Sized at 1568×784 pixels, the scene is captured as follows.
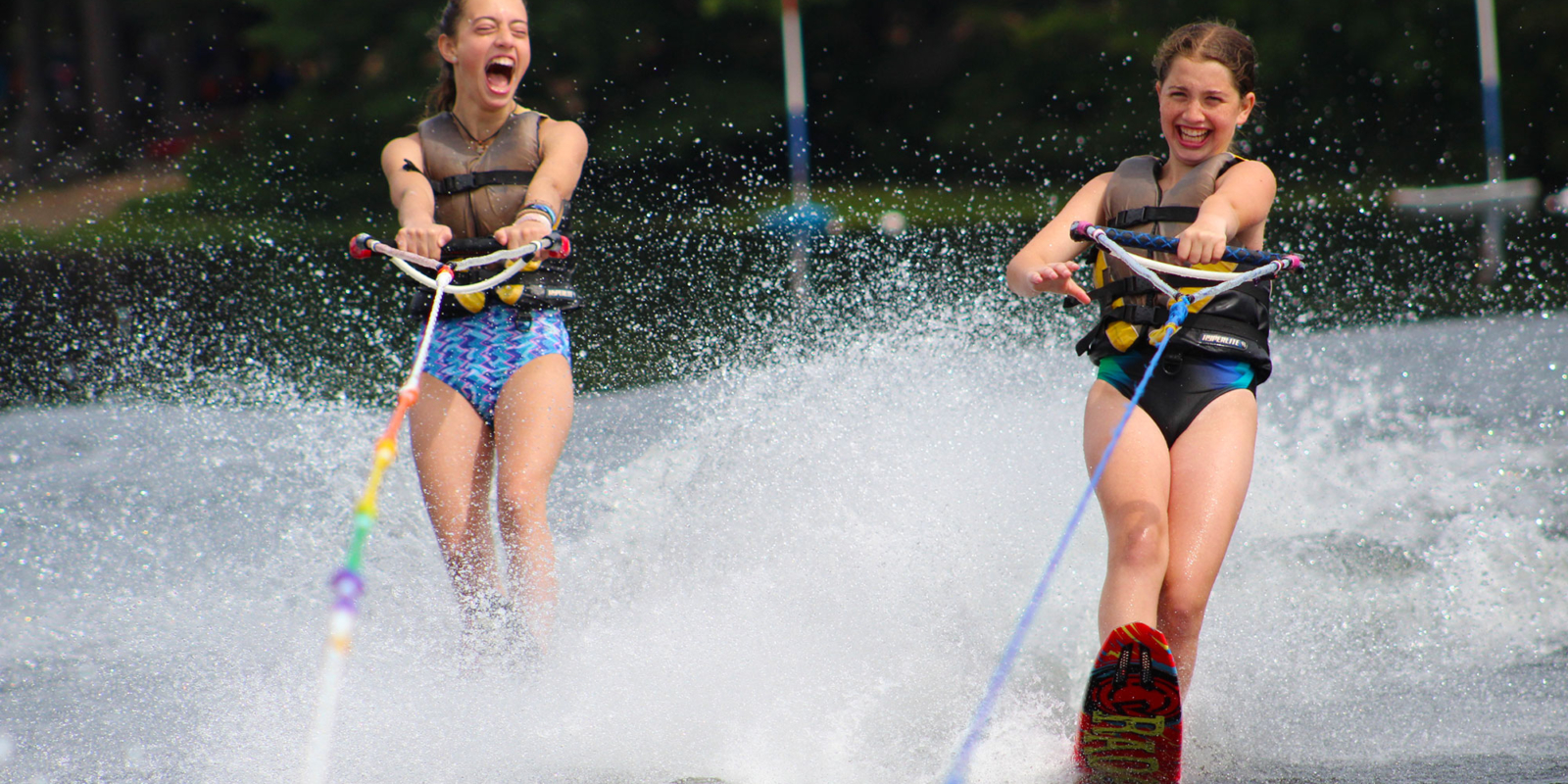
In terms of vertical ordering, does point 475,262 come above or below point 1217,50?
below

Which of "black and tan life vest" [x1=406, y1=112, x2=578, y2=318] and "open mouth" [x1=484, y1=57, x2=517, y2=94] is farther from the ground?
"open mouth" [x1=484, y1=57, x2=517, y2=94]

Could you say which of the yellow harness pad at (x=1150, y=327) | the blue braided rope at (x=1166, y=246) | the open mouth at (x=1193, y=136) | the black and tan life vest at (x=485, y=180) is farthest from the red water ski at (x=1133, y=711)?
the black and tan life vest at (x=485, y=180)

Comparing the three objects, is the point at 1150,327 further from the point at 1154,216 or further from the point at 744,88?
the point at 744,88

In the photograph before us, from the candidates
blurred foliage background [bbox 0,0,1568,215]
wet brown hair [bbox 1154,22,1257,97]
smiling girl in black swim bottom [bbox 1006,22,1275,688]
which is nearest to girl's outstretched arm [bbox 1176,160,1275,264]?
smiling girl in black swim bottom [bbox 1006,22,1275,688]

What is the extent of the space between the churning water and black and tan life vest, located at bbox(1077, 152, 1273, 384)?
→ 865 mm

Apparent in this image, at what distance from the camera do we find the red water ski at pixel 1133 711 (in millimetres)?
2631

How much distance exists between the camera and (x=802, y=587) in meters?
3.96

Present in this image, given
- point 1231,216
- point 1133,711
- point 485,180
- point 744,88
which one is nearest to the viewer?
point 1133,711

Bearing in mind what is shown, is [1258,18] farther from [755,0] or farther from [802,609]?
[802,609]

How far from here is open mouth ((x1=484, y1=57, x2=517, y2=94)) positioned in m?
3.69

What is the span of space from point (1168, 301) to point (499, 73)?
1.79 m

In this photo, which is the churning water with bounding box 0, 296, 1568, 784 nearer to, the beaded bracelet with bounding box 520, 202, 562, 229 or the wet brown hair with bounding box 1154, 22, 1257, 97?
the beaded bracelet with bounding box 520, 202, 562, 229

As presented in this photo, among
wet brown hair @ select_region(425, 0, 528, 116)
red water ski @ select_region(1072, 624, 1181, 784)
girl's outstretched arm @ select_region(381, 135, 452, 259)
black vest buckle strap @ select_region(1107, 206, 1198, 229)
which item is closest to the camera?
red water ski @ select_region(1072, 624, 1181, 784)

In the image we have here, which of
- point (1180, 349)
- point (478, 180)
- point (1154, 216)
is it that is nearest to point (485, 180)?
point (478, 180)
